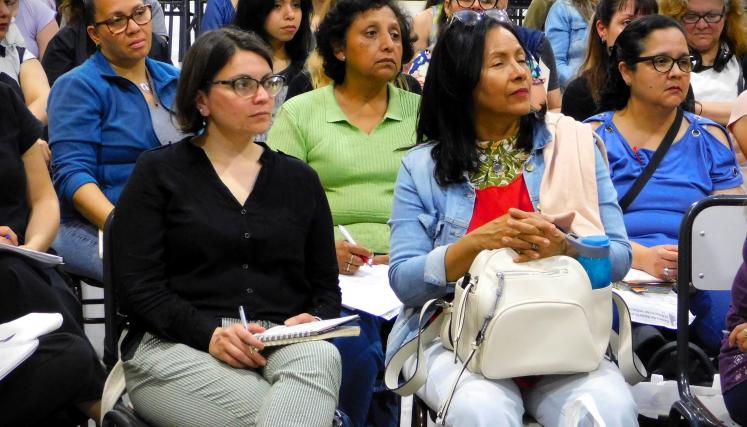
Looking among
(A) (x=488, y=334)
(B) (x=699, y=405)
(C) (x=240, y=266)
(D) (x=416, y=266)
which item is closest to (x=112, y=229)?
(C) (x=240, y=266)

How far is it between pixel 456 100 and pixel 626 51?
1.01m

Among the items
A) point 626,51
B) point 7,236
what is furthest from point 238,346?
point 626,51

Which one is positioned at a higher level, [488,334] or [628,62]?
[628,62]

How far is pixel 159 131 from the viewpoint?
3.87 metres

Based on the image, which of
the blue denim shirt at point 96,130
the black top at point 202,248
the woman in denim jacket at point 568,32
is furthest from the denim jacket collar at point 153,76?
the woman in denim jacket at point 568,32

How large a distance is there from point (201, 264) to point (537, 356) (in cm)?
90

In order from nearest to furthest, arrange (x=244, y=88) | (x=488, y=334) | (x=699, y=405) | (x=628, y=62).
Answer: (x=488, y=334) → (x=699, y=405) → (x=244, y=88) → (x=628, y=62)

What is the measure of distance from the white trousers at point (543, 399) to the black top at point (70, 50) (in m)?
2.66

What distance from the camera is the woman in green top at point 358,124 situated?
366 centimetres

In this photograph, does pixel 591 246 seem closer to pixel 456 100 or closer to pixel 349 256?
pixel 456 100

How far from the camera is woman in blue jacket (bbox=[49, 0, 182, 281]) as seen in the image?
372 cm

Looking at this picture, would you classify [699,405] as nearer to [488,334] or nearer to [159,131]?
[488,334]

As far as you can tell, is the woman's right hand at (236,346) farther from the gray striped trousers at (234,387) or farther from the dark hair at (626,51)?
the dark hair at (626,51)

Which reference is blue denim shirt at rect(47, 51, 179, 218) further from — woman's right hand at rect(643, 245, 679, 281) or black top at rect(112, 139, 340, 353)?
woman's right hand at rect(643, 245, 679, 281)
